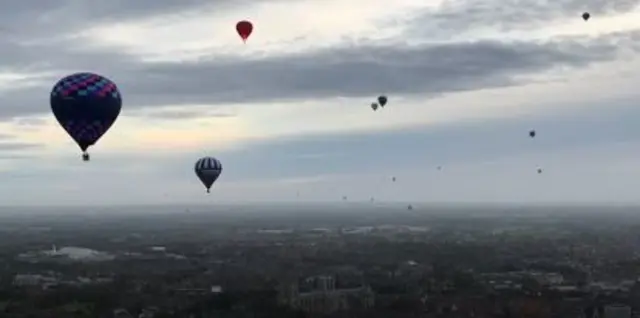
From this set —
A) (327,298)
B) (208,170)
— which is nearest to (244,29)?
(208,170)

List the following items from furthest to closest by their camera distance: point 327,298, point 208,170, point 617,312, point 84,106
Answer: point 327,298 < point 617,312 < point 208,170 < point 84,106

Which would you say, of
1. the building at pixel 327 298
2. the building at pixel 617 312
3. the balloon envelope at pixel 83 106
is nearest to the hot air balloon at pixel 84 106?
the balloon envelope at pixel 83 106

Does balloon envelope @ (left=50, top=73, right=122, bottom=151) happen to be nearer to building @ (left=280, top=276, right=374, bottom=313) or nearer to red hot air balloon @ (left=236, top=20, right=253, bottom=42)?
red hot air balloon @ (left=236, top=20, right=253, bottom=42)

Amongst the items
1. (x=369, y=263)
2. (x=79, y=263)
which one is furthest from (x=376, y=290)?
(x=79, y=263)

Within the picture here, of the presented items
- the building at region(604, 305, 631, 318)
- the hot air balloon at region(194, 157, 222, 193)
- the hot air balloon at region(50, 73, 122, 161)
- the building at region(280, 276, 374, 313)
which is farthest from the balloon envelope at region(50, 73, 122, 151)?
the building at region(604, 305, 631, 318)

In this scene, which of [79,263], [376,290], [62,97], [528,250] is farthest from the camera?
[528,250]

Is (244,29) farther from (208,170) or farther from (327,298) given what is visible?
(327,298)

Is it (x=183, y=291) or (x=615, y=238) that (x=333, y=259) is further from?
(x=615, y=238)

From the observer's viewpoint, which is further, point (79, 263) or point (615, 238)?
point (615, 238)
